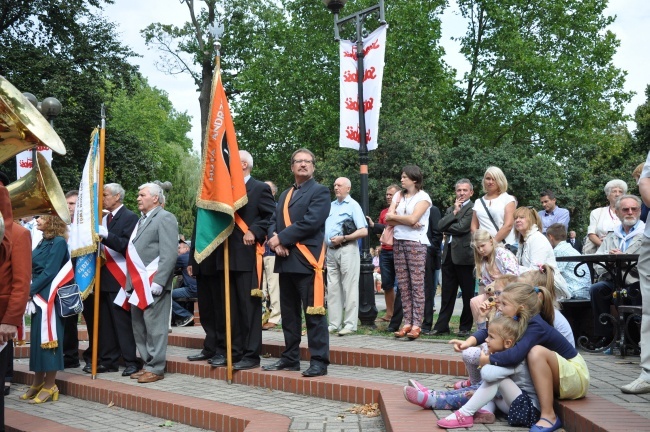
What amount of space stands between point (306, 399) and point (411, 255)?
2.72 m

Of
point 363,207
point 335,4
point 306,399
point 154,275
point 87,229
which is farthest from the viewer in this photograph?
point 335,4

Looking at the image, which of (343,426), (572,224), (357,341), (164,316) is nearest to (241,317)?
(164,316)

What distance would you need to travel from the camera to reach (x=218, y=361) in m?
8.15

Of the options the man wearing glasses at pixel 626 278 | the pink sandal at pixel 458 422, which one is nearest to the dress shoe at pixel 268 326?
the man wearing glasses at pixel 626 278

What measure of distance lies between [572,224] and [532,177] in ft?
12.1

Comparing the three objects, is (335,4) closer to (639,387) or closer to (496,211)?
(496,211)

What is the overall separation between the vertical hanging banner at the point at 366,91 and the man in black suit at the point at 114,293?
153 inches

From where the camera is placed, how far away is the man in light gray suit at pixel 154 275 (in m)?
8.23

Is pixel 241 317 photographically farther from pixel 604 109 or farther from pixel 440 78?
pixel 604 109

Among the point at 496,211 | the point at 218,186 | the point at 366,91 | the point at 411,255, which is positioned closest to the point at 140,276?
the point at 218,186

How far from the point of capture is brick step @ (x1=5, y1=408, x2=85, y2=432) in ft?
21.3

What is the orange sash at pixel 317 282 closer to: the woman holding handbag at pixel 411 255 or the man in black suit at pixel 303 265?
the man in black suit at pixel 303 265

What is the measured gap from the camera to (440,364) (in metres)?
7.14

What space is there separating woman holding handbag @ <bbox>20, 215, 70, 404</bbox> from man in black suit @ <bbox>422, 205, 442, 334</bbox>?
444cm
